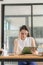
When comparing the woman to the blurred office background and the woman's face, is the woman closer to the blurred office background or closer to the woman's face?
the woman's face

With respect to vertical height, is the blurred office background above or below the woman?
above

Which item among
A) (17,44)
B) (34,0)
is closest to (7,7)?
(34,0)

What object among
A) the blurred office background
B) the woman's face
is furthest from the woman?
the blurred office background

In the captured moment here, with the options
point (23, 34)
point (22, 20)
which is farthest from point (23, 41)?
point (22, 20)

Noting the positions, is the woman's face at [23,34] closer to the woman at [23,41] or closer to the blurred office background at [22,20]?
the woman at [23,41]

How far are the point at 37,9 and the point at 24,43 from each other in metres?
2.14

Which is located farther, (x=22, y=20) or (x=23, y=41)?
(x=22, y=20)

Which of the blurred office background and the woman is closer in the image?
the woman

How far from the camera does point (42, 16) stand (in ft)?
14.1

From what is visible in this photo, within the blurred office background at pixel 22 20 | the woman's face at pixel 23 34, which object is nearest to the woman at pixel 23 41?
the woman's face at pixel 23 34

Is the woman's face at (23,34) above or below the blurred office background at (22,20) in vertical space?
below

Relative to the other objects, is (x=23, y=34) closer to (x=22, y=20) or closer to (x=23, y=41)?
(x=23, y=41)

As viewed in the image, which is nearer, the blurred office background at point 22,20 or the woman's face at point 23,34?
the woman's face at point 23,34

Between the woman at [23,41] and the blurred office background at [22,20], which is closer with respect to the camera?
the woman at [23,41]
